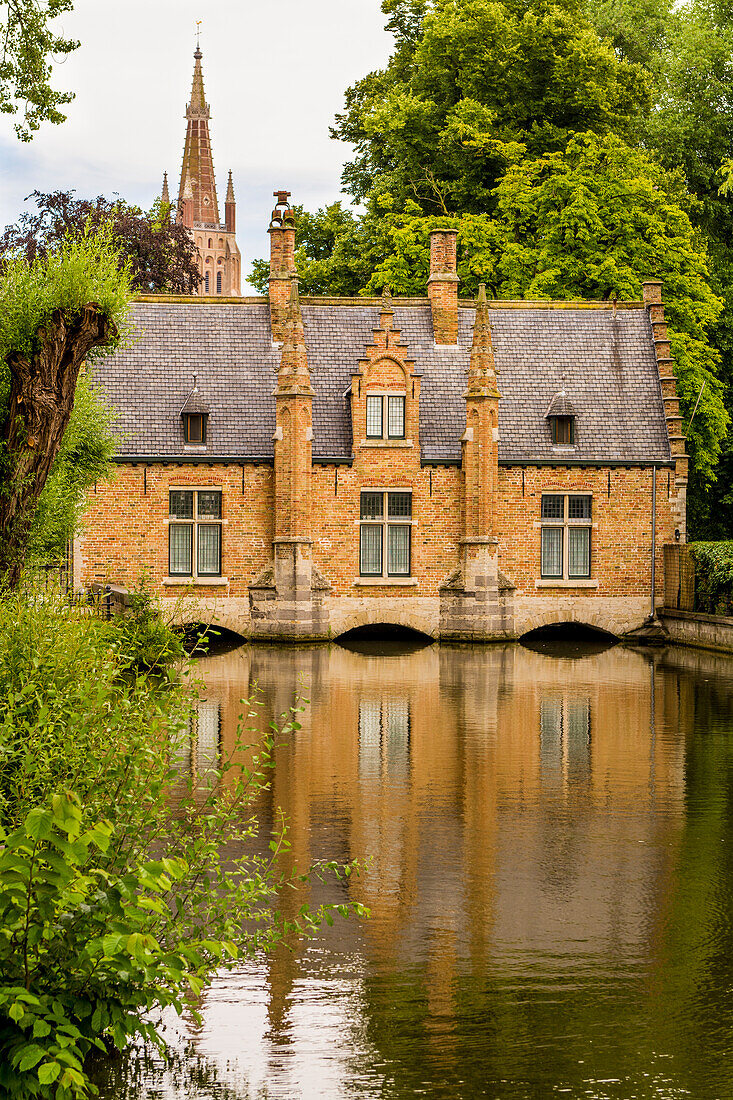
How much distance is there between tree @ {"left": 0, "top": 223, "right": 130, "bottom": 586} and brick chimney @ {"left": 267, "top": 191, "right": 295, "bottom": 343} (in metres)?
17.3

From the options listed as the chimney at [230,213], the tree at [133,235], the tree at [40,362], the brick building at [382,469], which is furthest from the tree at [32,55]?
the chimney at [230,213]

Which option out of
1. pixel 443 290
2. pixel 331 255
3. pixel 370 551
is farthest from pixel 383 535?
pixel 331 255

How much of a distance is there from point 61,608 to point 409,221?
31.1 meters

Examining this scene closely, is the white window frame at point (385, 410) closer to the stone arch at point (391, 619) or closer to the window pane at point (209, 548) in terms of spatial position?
the stone arch at point (391, 619)

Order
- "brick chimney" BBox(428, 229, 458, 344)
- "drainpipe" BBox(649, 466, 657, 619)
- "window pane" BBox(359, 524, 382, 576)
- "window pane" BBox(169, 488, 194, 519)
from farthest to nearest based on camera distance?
"brick chimney" BBox(428, 229, 458, 344) → "drainpipe" BBox(649, 466, 657, 619) → "window pane" BBox(359, 524, 382, 576) → "window pane" BBox(169, 488, 194, 519)

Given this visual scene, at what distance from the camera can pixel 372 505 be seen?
108ft

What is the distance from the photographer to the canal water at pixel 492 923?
683cm

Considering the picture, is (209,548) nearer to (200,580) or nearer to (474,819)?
(200,580)

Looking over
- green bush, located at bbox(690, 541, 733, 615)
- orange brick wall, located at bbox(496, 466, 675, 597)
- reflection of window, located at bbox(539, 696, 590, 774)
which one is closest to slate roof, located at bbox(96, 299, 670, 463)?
orange brick wall, located at bbox(496, 466, 675, 597)

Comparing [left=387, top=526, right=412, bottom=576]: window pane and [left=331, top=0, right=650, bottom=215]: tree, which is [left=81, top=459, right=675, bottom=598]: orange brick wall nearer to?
[left=387, top=526, right=412, bottom=576]: window pane

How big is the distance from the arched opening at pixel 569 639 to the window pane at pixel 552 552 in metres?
1.36

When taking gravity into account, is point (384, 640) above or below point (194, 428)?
below

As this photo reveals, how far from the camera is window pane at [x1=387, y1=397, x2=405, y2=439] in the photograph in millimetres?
33000

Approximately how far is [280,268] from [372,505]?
727 centimetres
